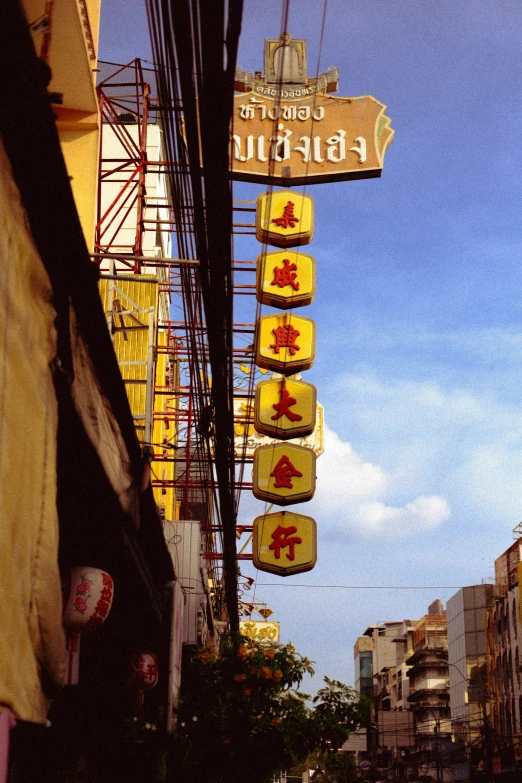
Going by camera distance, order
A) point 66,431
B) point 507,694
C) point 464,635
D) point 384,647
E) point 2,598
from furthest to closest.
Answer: point 384,647 → point 464,635 → point 507,694 → point 66,431 → point 2,598

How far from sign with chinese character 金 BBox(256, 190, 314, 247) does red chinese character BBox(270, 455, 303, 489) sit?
4.52m

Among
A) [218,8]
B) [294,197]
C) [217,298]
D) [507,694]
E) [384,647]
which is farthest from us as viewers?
[384,647]

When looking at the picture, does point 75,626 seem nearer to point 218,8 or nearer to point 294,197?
point 218,8

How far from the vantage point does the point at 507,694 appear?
6738 centimetres

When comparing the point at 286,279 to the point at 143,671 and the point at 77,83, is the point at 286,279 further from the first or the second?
the point at 143,671

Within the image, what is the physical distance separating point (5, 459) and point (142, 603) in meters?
8.75

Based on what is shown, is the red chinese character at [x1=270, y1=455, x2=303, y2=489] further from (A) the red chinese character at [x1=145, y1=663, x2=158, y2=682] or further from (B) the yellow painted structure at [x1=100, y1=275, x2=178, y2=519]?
(A) the red chinese character at [x1=145, y1=663, x2=158, y2=682]

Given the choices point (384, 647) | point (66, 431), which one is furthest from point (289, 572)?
point (384, 647)

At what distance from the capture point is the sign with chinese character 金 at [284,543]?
1995 cm

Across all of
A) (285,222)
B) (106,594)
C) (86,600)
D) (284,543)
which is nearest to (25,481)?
(86,600)

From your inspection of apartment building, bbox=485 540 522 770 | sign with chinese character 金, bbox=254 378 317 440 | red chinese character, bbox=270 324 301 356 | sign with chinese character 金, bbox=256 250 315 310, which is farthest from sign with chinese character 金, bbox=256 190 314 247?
apartment building, bbox=485 540 522 770

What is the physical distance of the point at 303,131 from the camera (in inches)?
703

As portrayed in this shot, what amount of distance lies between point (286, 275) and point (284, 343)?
138 centimetres

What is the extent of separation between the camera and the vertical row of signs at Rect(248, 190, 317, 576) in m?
18.9
